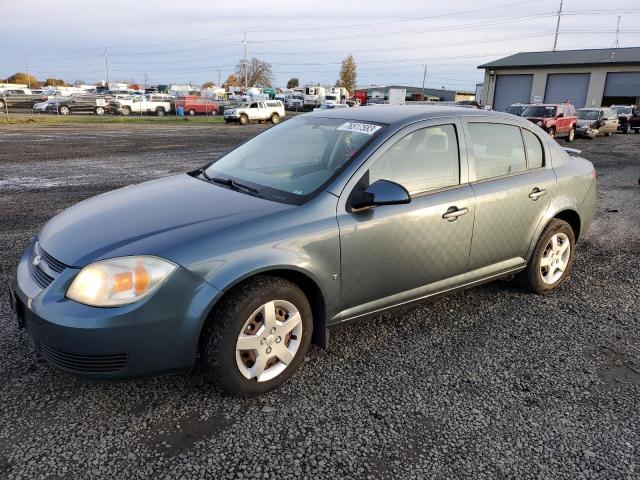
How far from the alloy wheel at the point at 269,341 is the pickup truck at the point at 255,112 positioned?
111ft

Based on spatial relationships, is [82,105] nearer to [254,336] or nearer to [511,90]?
[511,90]

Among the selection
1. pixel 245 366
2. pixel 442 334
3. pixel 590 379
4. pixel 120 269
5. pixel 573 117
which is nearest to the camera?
pixel 120 269

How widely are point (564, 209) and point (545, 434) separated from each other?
233 centimetres

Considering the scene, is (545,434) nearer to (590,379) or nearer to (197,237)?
(590,379)

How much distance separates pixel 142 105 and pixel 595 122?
115 ft

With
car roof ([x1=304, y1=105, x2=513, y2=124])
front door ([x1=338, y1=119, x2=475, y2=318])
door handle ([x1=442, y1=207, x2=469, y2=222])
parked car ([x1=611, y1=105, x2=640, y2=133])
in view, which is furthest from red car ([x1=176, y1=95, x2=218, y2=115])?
door handle ([x1=442, y1=207, x2=469, y2=222])

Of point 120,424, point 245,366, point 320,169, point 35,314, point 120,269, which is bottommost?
point 120,424

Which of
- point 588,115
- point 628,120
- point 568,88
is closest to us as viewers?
point 588,115

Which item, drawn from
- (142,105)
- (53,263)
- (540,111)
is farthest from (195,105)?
(53,263)

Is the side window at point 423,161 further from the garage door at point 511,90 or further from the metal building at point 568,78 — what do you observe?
the garage door at point 511,90

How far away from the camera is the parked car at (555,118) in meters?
21.4

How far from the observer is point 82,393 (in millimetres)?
2926

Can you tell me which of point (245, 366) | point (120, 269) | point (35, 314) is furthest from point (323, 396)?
point (35, 314)

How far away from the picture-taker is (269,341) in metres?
2.91
